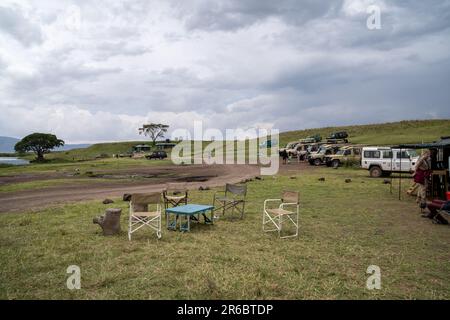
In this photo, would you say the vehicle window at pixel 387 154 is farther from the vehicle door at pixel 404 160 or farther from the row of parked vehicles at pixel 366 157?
the vehicle door at pixel 404 160

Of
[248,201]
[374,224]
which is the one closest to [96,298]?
[374,224]

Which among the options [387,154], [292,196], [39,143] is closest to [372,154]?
[387,154]

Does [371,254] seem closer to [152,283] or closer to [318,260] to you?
[318,260]

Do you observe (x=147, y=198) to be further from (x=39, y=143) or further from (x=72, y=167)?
(x=39, y=143)

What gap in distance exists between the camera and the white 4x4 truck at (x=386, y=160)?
1962cm

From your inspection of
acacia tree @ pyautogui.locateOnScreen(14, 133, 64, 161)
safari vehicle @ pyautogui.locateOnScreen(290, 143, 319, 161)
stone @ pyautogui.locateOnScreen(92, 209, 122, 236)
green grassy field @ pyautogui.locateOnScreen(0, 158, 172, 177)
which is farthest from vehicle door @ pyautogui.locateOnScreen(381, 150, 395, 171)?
acacia tree @ pyautogui.locateOnScreen(14, 133, 64, 161)

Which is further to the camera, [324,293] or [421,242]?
[421,242]

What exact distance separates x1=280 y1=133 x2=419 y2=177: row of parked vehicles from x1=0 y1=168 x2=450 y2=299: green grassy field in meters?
9.06

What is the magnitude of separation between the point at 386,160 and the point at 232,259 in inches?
695

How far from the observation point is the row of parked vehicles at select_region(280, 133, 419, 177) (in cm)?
1969

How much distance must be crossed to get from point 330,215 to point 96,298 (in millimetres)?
6910

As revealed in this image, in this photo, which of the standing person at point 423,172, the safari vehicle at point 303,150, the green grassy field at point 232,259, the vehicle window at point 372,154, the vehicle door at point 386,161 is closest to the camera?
the green grassy field at point 232,259

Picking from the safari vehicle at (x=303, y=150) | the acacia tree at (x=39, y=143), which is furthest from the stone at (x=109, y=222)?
the acacia tree at (x=39, y=143)

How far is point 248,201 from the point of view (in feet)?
38.7
